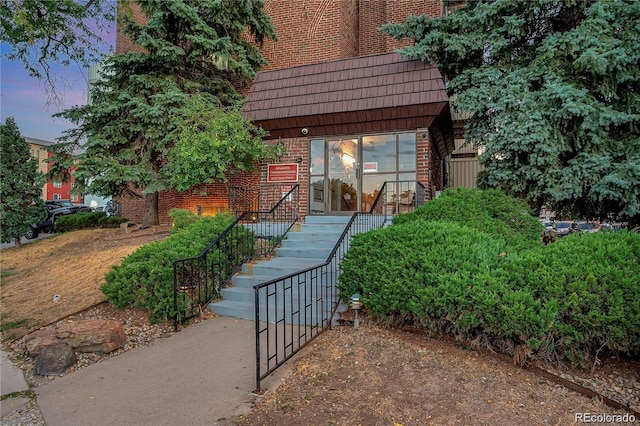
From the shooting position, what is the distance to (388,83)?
328 inches

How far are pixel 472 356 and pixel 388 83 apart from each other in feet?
20.9

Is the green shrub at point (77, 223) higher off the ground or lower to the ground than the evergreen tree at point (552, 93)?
lower

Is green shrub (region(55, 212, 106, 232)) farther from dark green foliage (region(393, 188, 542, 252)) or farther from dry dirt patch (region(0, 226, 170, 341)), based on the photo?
dark green foliage (region(393, 188, 542, 252))

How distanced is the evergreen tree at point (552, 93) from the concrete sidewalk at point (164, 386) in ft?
20.5

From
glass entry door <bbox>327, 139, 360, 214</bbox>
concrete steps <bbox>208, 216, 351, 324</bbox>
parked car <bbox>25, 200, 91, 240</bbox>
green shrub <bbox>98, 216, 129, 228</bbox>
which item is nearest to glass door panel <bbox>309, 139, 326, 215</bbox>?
glass entry door <bbox>327, 139, 360, 214</bbox>

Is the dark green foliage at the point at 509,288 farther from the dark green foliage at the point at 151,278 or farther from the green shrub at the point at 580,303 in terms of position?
the dark green foliage at the point at 151,278

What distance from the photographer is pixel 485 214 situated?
5.52m

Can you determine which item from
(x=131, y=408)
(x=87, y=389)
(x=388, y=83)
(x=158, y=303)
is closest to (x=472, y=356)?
(x=131, y=408)

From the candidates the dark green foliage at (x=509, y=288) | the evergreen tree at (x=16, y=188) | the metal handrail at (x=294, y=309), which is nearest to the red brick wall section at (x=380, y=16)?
the metal handrail at (x=294, y=309)

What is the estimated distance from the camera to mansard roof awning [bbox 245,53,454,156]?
808cm

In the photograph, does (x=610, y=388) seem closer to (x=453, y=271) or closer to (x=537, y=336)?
(x=537, y=336)

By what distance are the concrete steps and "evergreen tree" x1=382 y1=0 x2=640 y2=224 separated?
3781 mm

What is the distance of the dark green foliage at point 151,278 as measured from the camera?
5203 mm

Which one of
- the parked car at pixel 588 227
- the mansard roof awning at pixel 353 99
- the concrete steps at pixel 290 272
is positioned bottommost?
the concrete steps at pixel 290 272
